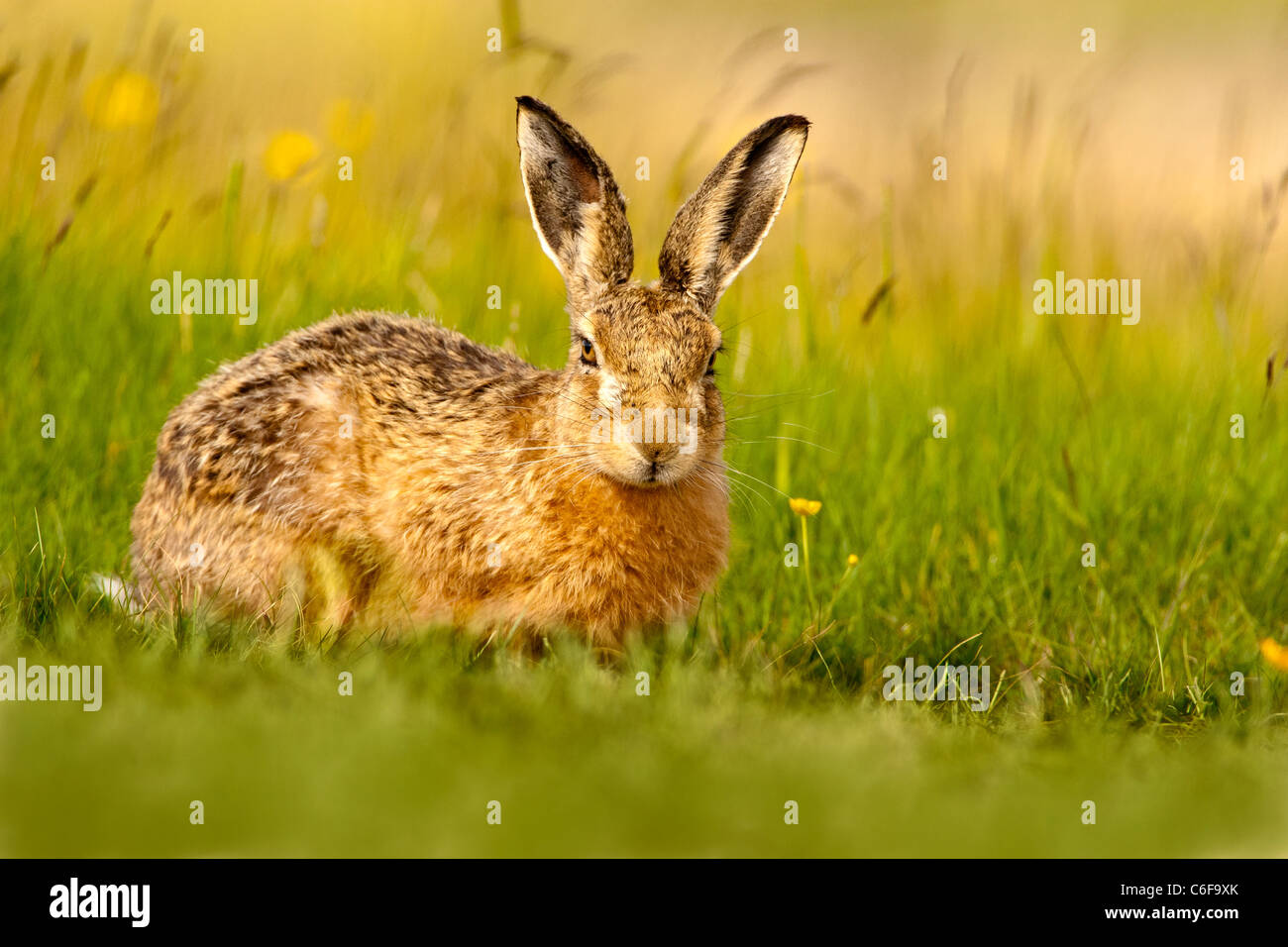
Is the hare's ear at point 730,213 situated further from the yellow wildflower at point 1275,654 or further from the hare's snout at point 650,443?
the yellow wildflower at point 1275,654

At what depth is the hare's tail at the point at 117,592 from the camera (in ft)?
20.0

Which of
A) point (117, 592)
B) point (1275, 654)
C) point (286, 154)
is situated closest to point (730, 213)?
point (1275, 654)

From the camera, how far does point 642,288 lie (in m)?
6.45

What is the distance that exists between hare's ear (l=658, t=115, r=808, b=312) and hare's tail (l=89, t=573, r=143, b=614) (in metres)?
2.58

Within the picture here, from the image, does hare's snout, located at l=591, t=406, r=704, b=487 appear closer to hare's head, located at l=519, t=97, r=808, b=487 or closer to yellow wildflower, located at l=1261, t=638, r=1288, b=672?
hare's head, located at l=519, t=97, r=808, b=487

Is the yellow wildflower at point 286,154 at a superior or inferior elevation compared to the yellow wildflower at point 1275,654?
superior

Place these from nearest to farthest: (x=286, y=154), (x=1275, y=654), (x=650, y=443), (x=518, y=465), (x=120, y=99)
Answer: (x=1275, y=654), (x=650, y=443), (x=518, y=465), (x=120, y=99), (x=286, y=154)

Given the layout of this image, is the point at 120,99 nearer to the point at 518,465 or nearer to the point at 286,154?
the point at 286,154

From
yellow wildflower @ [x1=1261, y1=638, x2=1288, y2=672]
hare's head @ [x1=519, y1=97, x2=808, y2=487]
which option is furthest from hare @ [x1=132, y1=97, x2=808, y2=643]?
yellow wildflower @ [x1=1261, y1=638, x2=1288, y2=672]

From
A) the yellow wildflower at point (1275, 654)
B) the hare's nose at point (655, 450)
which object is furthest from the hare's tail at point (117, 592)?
the yellow wildflower at point (1275, 654)

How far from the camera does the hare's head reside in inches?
237

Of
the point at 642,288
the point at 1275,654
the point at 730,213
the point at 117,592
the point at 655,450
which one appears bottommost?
the point at 1275,654

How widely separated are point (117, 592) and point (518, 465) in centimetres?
177

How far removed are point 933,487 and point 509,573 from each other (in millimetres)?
2373
